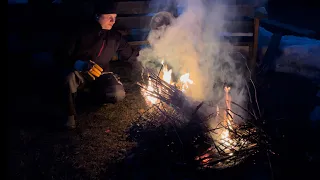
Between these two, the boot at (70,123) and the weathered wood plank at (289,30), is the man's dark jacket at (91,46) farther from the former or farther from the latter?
the weathered wood plank at (289,30)

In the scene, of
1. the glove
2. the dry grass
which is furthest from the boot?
the glove

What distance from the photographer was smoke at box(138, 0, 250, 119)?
636cm

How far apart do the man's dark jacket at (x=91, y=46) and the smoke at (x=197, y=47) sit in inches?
38.9

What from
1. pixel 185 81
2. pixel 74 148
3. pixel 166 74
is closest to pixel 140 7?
pixel 166 74

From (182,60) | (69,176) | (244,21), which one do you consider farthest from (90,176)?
(244,21)

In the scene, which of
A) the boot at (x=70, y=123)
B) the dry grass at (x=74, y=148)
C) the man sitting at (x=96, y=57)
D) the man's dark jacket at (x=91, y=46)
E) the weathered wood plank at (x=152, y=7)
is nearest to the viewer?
the dry grass at (x=74, y=148)

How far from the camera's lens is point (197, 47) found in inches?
265

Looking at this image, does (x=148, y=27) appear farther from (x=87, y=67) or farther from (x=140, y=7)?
(x=87, y=67)

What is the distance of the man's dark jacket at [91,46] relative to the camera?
17.8 ft

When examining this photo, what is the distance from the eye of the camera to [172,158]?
391cm

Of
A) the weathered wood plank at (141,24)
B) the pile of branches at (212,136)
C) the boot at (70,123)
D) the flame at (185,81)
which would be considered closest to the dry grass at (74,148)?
the boot at (70,123)

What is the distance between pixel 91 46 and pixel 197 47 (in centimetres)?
240

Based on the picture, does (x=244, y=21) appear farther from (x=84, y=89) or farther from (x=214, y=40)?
(x=84, y=89)

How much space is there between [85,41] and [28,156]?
7.81ft
